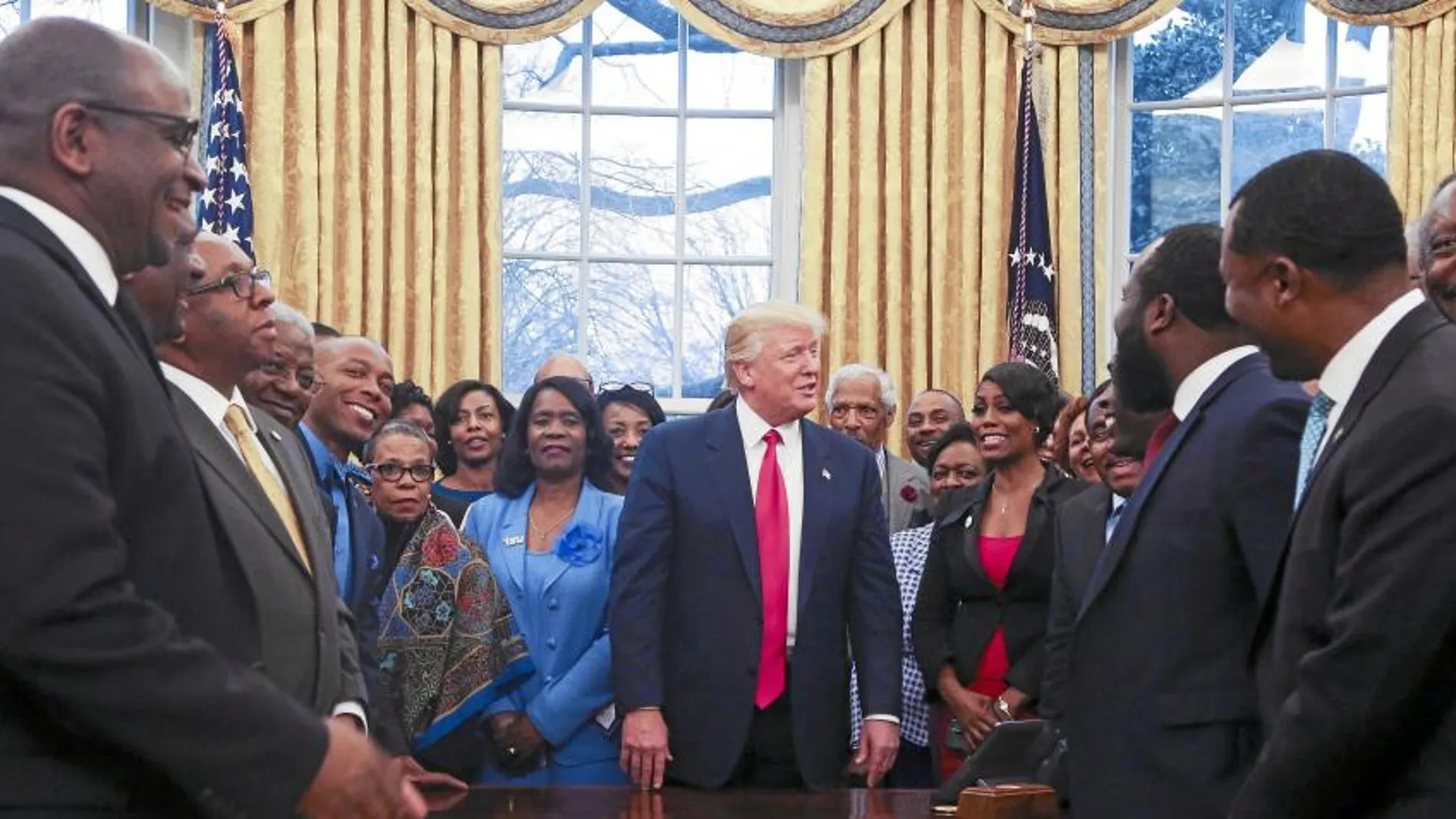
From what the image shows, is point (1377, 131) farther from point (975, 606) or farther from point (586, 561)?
point (586, 561)

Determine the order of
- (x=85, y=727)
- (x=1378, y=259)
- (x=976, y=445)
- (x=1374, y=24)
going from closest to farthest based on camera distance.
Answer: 1. (x=85, y=727)
2. (x=1378, y=259)
3. (x=976, y=445)
4. (x=1374, y=24)

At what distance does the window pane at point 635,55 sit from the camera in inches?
340

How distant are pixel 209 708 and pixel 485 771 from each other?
3.21 metres

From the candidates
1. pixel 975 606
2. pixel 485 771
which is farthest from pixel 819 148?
pixel 485 771

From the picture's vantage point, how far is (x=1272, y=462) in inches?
117

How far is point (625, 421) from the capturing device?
620cm

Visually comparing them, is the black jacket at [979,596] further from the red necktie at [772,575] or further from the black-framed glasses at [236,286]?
the black-framed glasses at [236,286]

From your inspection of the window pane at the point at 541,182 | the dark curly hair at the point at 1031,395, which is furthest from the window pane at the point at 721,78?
the dark curly hair at the point at 1031,395

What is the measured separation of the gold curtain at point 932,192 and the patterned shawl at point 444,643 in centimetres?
344

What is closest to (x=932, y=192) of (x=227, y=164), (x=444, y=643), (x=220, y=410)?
(x=227, y=164)

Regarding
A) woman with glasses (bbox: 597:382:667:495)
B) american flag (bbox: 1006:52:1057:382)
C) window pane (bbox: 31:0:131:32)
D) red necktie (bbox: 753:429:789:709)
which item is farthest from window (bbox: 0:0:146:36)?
red necktie (bbox: 753:429:789:709)

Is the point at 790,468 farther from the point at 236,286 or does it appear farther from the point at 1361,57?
the point at 1361,57

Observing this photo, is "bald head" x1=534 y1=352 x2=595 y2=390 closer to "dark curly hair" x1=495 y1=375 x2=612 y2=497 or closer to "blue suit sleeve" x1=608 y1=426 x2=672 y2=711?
"dark curly hair" x1=495 y1=375 x2=612 y2=497

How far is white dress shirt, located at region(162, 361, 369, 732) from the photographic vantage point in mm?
2730
